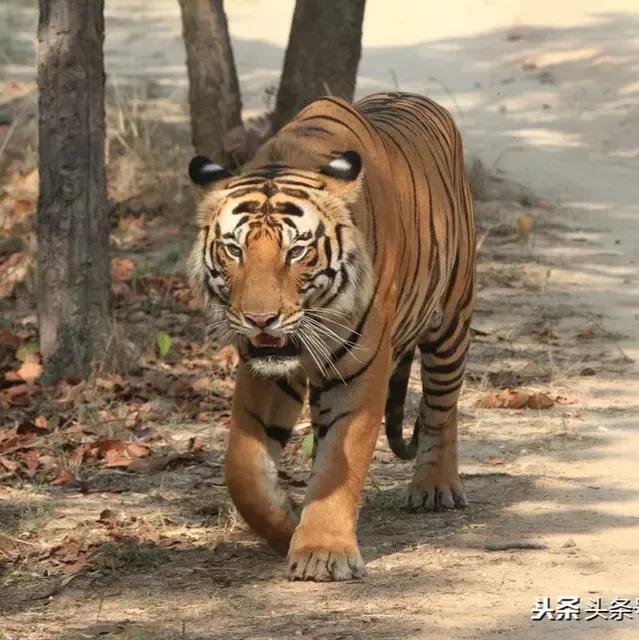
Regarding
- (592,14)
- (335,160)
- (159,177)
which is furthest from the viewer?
(592,14)

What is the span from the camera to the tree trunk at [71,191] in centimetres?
744

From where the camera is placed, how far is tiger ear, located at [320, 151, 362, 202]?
4922 millimetres

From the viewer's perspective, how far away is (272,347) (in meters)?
4.77

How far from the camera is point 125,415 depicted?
7098mm

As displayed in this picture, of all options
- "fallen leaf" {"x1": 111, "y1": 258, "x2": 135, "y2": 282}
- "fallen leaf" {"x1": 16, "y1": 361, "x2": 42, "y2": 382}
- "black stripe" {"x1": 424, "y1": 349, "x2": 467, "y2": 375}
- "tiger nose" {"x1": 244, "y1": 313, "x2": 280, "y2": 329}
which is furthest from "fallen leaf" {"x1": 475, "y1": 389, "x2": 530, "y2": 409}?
"tiger nose" {"x1": 244, "y1": 313, "x2": 280, "y2": 329}

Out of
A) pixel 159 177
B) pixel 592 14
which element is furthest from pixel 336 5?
pixel 592 14

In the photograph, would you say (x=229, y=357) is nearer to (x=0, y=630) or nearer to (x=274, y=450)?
(x=274, y=450)

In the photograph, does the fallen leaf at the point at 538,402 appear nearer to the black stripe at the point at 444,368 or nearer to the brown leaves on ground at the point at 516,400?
the brown leaves on ground at the point at 516,400

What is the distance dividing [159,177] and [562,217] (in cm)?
297

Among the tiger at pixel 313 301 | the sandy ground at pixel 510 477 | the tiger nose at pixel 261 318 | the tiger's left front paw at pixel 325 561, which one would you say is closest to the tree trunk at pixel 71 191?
the sandy ground at pixel 510 477

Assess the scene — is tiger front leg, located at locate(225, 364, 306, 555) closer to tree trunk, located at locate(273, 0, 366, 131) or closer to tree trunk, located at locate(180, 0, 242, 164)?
tree trunk, located at locate(273, 0, 366, 131)

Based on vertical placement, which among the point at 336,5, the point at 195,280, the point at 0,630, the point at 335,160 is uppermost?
the point at 336,5

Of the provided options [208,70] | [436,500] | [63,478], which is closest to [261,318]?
[436,500]

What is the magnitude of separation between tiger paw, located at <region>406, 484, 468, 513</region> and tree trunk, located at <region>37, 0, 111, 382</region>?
7.39 ft
